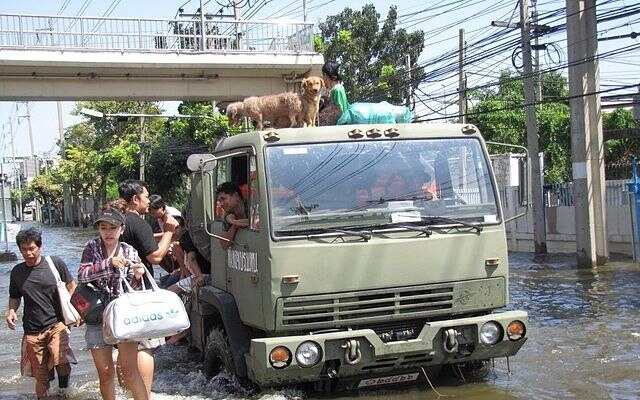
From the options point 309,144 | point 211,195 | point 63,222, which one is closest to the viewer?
point 309,144

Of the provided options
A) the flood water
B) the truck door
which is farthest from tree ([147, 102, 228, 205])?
the truck door

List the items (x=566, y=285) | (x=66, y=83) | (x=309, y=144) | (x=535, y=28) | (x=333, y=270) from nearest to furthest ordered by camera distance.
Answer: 1. (x=333, y=270)
2. (x=309, y=144)
3. (x=566, y=285)
4. (x=535, y=28)
5. (x=66, y=83)

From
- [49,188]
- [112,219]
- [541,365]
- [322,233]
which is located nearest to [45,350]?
[112,219]

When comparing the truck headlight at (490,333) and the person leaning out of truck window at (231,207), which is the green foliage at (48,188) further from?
the truck headlight at (490,333)

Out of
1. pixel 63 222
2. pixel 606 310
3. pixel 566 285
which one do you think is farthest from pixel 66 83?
pixel 63 222

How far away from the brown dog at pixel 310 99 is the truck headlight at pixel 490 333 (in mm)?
2583

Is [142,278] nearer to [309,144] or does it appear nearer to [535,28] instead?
[309,144]

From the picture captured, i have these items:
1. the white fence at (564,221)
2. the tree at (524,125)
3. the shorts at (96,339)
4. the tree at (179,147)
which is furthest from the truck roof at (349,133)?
the tree at (179,147)

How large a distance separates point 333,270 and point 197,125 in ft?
90.3

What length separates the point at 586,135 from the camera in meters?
16.3

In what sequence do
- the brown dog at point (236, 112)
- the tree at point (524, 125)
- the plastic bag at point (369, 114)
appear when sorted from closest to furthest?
the plastic bag at point (369, 114)
the brown dog at point (236, 112)
the tree at point (524, 125)

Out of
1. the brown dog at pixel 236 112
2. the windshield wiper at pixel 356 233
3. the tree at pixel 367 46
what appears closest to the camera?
the windshield wiper at pixel 356 233

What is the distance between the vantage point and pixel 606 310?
36.2 ft

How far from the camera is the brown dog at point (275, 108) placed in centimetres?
709
